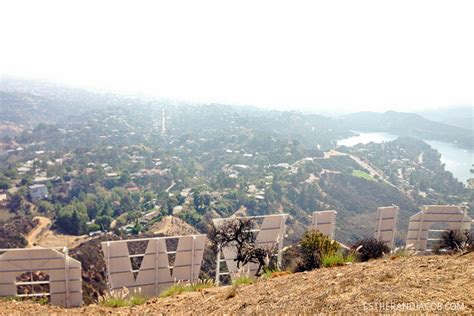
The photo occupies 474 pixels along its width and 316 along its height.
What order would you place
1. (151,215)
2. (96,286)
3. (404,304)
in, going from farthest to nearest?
1. (151,215)
2. (96,286)
3. (404,304)

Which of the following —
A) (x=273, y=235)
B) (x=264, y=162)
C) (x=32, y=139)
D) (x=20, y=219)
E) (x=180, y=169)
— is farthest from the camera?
(x=32, y=139)

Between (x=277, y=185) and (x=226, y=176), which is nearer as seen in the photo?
(x=277, y=185)

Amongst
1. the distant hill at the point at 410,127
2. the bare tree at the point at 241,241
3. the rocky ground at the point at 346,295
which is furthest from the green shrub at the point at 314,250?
the distant hill at the point at 410,127

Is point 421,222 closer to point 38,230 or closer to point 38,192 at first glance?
point 38,230

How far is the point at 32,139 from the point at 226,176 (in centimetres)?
4583

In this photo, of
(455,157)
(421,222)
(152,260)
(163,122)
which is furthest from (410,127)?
(152,260)

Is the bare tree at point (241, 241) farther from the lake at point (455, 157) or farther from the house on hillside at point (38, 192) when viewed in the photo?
the lake at point (455, 157)

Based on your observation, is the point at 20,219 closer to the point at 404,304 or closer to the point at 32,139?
the point at 404,304

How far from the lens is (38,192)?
42125 mm

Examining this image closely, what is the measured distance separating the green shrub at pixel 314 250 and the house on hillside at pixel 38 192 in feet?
138

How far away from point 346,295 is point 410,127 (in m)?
127

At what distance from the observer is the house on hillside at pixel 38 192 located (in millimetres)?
40969

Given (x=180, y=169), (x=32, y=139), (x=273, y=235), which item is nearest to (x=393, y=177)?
(x=180, y=169)

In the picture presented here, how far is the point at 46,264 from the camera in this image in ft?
15.6
